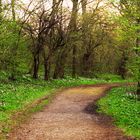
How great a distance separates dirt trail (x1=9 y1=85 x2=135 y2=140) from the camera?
12461mm

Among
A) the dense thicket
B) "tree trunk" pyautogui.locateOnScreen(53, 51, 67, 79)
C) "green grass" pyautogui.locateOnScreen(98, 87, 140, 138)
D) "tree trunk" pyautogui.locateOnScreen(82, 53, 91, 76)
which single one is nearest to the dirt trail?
"green grass" pyautogui.locateOnScreen(98, 87, 140, 138)

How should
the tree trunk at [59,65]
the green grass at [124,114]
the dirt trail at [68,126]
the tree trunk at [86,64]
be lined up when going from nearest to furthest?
the dirt trail at [68,126] < the green grass at [124,114] < the tree trunk at [59,65] < the tree trunk at [86,64]

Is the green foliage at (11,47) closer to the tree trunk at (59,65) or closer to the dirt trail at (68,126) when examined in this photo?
the dirt trail at (68,126)

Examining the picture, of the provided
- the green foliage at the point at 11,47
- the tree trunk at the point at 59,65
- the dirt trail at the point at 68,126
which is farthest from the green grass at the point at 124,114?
the tree trunk at the point at 59,65

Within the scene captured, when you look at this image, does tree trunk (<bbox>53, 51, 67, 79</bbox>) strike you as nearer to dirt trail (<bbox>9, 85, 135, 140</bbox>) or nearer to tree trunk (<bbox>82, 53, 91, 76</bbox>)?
tree trunk (<bbox>82, 53, 91, 76</bbox>)

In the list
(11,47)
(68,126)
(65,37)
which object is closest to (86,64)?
(65,37)

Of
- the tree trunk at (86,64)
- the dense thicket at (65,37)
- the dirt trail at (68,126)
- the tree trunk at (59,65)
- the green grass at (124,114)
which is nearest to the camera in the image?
the dirt trail at (68,126)

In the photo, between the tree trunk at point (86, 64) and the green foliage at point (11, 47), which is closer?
the green foliage at point (11, 47)

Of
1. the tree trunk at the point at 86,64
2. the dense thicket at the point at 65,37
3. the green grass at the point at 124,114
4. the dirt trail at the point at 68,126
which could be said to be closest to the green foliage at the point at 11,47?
the dense thicket at the point at 65,37

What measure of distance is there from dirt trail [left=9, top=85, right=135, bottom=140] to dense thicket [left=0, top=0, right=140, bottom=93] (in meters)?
4.30

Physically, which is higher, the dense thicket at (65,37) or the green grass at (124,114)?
the dense thicket at (65,37)

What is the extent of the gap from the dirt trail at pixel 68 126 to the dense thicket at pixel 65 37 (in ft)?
14.1

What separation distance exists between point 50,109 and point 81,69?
29953 millimetres

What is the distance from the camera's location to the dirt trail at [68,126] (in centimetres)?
1246
